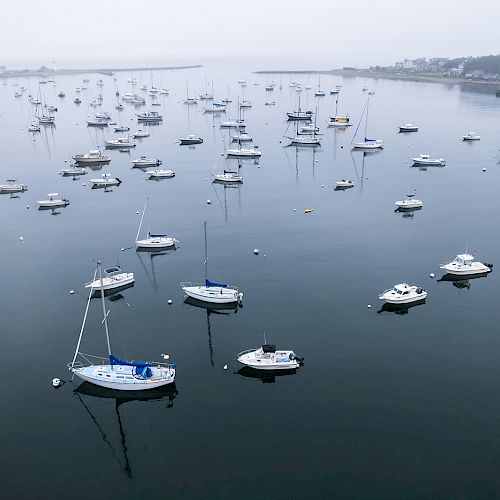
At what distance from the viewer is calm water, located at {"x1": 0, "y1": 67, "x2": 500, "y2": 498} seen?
4831 centimetres

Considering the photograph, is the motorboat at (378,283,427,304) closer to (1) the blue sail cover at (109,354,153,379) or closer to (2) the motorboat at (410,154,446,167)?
(1) the blue sail cover at (109,354,153,379)

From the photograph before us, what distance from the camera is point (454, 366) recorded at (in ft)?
209

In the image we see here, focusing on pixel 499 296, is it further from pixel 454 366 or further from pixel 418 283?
pixel 454 366

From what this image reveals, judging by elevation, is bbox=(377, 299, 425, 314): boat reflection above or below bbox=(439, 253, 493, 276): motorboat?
below

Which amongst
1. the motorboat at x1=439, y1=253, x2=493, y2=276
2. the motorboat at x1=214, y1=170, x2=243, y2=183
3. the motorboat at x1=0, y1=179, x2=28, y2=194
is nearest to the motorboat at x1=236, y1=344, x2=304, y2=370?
the motorboat at x1=439, y1=253, x2=493, y2=276

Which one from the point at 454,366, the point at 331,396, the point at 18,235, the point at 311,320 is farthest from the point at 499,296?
the point at 18,235

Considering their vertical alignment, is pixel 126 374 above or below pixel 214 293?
below

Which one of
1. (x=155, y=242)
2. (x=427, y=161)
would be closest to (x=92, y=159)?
(x=155, y=242)

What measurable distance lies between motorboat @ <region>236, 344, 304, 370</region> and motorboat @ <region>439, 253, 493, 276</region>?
43.0 m

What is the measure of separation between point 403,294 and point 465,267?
19.6 meters

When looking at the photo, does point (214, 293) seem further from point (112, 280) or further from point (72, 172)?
point (72, 172)

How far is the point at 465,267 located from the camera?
8981cm

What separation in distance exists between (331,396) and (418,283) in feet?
125

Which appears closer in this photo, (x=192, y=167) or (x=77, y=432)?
(x=77, y=432)
